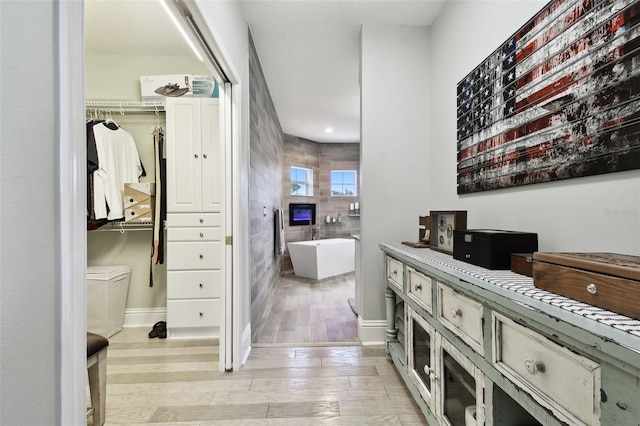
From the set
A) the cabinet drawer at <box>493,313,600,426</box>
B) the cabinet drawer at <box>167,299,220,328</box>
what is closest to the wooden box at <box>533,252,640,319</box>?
the cabinet drawer at <box>493,313,600,426</box>

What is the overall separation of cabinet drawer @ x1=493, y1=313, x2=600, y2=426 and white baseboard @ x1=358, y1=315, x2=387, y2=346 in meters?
1.53

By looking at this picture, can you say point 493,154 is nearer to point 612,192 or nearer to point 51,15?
point 612,192

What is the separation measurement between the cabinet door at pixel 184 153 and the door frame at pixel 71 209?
1.85m

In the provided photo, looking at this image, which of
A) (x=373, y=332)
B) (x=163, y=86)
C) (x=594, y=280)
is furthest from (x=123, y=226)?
(x=594, y=280)

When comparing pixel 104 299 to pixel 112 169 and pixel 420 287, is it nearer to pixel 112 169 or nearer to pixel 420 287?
pixel 112 169

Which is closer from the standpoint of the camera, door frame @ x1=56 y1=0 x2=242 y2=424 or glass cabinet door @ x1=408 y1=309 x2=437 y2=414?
door frame @ x1=56 y1=0 x2=242 y2=424

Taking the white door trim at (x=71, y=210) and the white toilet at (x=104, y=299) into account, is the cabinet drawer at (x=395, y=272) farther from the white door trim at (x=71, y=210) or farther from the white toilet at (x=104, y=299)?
the white toilet at (x=104, y=299)

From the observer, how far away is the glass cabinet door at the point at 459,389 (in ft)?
3.07

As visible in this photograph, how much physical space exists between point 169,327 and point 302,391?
1.44 metres

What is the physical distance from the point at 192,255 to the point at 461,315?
86.8 inches

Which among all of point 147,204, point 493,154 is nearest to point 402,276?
point 493,154

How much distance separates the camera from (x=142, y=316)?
2.71 meters

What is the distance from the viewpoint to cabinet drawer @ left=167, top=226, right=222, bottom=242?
95.6 inches

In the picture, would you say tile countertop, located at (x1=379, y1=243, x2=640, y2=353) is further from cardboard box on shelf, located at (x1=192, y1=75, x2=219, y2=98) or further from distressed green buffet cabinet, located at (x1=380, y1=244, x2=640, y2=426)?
cardboard box on shelf, located at (x1=192, y1=75, x2=219, y2=98)
